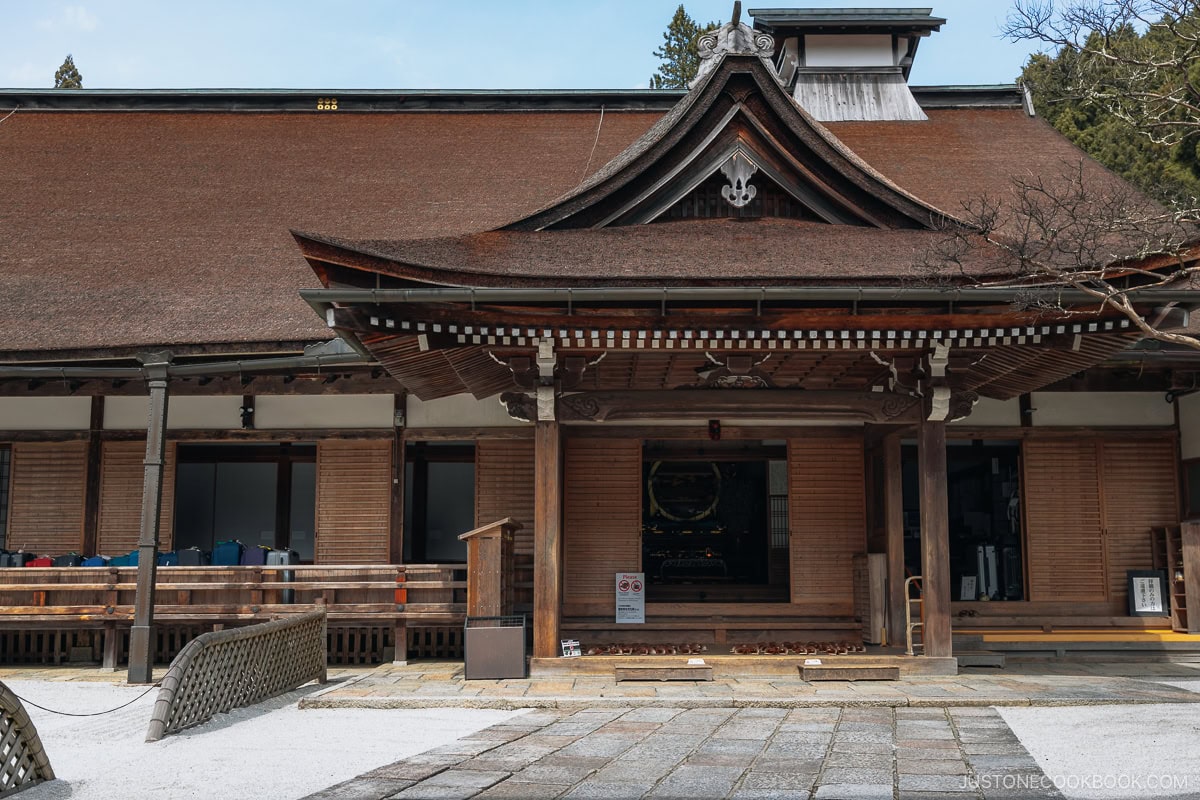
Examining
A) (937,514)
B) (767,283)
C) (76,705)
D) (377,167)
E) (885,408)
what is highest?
(377,167)

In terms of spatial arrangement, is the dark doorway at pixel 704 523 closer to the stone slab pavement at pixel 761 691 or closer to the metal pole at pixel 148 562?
the stone slab pavement at pixel 761 691

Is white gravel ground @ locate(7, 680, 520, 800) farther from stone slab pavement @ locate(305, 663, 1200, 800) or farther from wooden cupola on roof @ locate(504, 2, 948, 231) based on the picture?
wooden cupola on roof @ locate(504, 2, 948, 231)

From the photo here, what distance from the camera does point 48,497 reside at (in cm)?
1287

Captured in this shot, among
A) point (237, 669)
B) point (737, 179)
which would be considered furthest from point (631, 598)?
point (237, 669)

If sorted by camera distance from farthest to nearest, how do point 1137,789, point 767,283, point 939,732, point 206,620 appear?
point 206,620 < point 767,283 < point 939,732 < point 1137,789

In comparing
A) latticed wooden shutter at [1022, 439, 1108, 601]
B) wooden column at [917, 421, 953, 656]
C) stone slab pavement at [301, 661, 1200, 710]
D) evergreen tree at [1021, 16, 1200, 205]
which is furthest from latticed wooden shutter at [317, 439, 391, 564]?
evergreen tree at [1021, 16, 1200, 205]

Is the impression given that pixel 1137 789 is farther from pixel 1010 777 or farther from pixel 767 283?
pixel 767 283

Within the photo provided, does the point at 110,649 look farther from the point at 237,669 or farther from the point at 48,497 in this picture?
the point at 237,669

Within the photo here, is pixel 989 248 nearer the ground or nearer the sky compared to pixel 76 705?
nearer the sky

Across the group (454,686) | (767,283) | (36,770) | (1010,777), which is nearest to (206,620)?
(454,686)

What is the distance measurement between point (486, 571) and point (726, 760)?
4.62 metres

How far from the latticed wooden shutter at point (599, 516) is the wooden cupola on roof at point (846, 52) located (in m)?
9.16

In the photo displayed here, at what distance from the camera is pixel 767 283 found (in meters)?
9.39

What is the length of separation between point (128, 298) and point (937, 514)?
8746 millimetres
